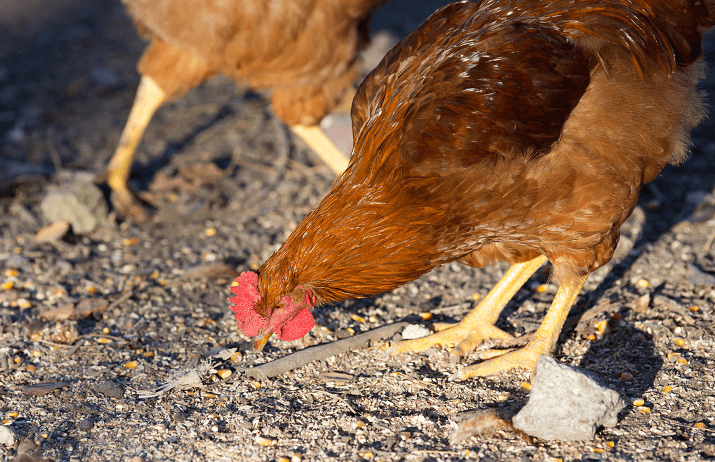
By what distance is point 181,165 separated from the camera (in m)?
4.96

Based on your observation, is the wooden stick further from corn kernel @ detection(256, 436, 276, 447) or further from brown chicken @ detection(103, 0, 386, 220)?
brown chicken @ detection(103, 0, 386, 220)

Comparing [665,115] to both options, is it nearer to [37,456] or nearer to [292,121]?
[292,121]

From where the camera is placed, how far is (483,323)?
307 cm

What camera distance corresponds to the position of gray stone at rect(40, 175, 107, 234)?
4137mm

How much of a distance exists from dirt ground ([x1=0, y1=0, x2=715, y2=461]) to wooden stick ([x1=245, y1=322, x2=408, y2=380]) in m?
0.04

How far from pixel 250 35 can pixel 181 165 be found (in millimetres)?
1493

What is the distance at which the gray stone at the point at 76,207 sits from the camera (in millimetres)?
4137

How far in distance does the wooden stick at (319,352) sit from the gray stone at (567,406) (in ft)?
2.86

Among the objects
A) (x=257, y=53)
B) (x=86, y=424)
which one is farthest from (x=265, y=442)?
(x=257, y=53)

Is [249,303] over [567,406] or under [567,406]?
over

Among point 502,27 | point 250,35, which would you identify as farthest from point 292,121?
point 502,27

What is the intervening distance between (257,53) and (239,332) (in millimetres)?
1784

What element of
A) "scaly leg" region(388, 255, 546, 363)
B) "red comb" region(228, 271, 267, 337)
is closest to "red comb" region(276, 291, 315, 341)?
"red comb" region(228, 271, 267, 337)

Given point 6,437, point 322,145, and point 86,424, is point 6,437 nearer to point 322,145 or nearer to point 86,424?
point 86,424
